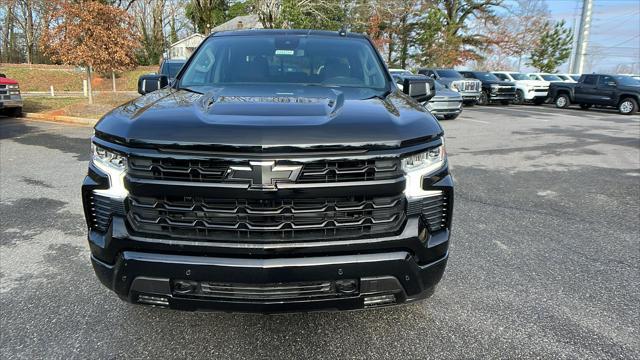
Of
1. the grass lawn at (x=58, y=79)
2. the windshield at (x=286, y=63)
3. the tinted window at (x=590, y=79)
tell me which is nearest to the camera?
the windshield at (x=286, y=63)

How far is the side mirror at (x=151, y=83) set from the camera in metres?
3.55

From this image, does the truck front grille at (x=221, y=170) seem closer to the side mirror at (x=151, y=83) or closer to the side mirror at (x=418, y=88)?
Result: the side mirror at (x=151, y=83)

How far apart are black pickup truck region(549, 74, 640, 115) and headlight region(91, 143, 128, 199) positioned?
2335cm

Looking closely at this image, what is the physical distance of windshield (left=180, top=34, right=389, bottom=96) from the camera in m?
3.28

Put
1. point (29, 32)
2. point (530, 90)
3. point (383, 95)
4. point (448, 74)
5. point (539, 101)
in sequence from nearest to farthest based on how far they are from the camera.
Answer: point (383, 95) < point (448, 74) < point (530, 90) < point (539, 101) < point (29, 32)

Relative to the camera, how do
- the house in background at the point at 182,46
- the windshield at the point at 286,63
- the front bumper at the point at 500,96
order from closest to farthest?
the windshield at the point at 286,63 → the front bumper at the point at 500,96 → the house in background at the point at 182,46

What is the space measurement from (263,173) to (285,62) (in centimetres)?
170

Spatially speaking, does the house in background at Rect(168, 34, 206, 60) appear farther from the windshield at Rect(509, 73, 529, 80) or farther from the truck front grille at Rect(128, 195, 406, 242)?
the truck front grille at Rect(128, 195, 406, 242)

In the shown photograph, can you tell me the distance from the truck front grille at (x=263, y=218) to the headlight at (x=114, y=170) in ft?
0.31

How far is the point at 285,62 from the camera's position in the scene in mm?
3467

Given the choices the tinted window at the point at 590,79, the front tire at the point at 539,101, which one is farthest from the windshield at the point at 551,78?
the tinted window at the point at 590,79

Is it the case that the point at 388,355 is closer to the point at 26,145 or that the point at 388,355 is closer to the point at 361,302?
the point at 361,302

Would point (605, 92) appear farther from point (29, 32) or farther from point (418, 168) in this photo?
point (29, 32)

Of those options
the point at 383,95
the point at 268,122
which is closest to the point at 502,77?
the point at 383,95
